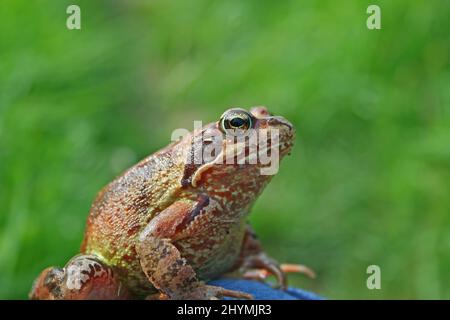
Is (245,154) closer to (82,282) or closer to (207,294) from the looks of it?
(207,294)

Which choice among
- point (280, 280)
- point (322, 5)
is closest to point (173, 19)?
point (322, 5)

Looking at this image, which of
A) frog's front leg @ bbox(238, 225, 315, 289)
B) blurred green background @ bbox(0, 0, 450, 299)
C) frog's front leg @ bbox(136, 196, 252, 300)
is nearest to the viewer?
frog's front leg @ bbox(136, 196, 252, 300)

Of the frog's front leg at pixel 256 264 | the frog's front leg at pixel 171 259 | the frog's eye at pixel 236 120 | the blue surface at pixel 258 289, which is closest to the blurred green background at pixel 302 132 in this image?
the frog's front leg at pixel 256 264

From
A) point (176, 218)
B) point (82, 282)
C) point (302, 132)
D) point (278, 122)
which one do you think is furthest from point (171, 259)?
point (302, 132)

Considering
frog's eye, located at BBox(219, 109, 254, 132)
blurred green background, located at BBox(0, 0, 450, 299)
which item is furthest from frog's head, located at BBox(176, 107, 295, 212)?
blurred green background, located at BBox(0, 0, 450, 299)

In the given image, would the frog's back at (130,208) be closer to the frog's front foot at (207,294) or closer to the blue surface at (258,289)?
the frog's front foot at (207,294)

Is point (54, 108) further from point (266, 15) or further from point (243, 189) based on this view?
point (243, 189)

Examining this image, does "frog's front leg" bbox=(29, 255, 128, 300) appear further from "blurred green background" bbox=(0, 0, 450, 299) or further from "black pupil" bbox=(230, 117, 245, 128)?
"blurred green background" bbox=(0, 0, 450, 299)
